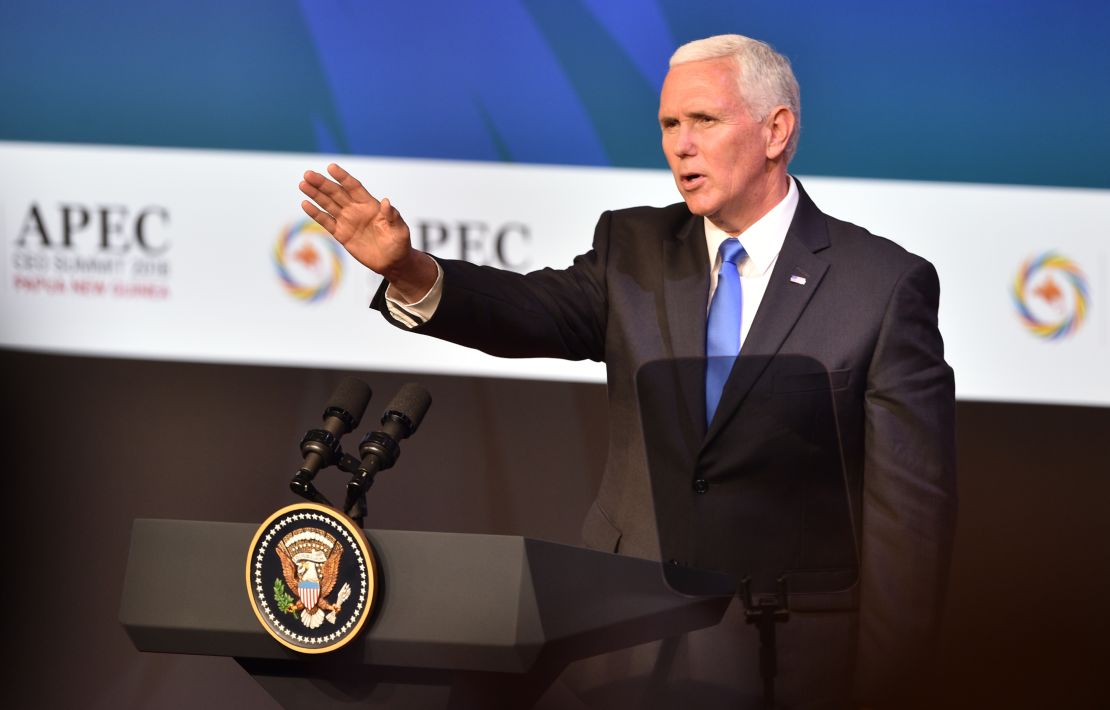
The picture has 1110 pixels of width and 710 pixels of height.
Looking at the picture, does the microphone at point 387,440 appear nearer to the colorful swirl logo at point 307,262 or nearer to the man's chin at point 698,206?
the man's chin at point 698,206

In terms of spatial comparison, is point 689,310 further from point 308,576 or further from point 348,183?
point 308,576

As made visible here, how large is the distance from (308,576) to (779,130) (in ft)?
4.05

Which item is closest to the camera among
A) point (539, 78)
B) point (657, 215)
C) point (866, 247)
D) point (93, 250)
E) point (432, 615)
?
point (432, 615)

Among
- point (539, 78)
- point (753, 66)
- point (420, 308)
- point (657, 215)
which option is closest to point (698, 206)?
point (657, 215)

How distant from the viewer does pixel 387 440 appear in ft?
4.77

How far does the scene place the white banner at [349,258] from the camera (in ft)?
10.4

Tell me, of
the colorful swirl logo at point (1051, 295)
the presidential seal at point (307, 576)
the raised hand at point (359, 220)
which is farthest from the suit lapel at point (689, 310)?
the colorful swirl logo at point (1051, 295)

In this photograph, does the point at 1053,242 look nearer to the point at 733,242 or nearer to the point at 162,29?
the point at 733,242

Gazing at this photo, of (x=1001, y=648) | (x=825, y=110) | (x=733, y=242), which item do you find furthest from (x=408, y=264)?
(x=1001, y=648)

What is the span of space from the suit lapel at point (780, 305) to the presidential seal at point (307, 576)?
72 centimetres

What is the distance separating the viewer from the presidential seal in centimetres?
136

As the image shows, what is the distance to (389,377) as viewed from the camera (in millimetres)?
3289

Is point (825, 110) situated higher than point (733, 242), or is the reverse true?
point (825, 110)

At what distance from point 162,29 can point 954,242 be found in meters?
2.26
